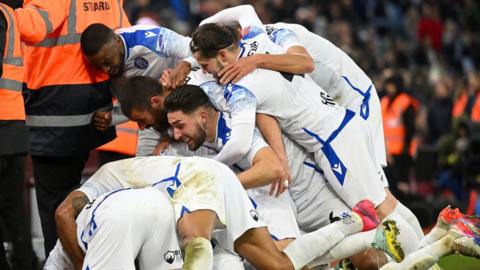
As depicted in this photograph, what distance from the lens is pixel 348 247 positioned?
557 cm

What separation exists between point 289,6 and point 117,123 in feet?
32.7

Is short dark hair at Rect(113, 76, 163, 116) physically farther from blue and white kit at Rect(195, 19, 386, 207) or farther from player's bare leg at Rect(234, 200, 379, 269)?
player's bare leg at Rect(234, 200, 379, 269)

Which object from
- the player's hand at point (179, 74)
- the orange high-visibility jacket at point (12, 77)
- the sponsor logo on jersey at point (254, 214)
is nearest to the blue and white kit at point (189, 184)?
the sponsor logo on jersey at point (254, 214)

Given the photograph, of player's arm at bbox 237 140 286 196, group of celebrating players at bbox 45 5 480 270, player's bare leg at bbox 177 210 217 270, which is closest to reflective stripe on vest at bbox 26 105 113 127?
group of celebrating players at bbox 45 5 480 270

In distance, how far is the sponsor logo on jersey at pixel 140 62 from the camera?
6.16m

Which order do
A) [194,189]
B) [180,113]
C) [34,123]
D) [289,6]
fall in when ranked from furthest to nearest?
1. [289,6]
2. [34,123]
3. [180,113]
4. [194,189]

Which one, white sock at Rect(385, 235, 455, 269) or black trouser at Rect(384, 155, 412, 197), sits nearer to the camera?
white sock at Rect(385, 235, 455, 269)

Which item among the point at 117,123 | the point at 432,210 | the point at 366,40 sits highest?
the point at 117,123

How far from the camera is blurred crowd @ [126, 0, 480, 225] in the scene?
39.5 feet

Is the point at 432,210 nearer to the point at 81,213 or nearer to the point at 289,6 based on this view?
the point at 81,213

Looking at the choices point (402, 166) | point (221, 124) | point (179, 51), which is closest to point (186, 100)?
point (221, 124)

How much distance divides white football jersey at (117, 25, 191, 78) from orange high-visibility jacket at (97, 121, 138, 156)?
33.1 inches

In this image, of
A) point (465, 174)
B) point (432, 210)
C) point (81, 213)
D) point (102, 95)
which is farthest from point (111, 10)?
point (465, 174)

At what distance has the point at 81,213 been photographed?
5.13 metres
